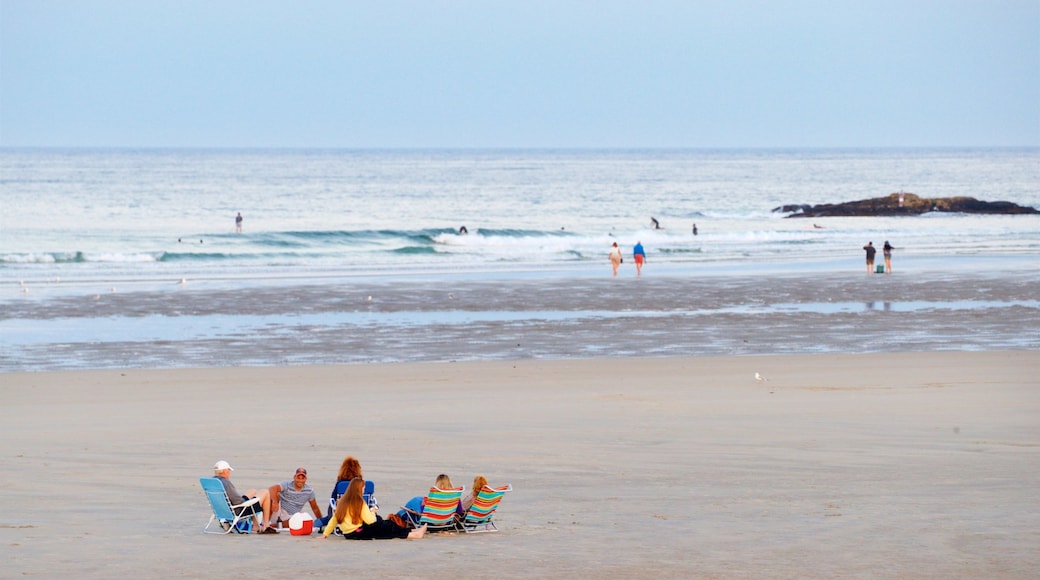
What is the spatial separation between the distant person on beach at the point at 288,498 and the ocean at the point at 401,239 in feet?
35.9

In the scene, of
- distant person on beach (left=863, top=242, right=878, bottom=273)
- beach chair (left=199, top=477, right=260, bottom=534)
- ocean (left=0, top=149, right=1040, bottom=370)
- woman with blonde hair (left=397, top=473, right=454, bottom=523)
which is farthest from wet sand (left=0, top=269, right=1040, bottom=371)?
woman with blonde hair (left=397, top=473, right=454, bottom=523)

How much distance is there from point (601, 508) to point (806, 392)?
722cm

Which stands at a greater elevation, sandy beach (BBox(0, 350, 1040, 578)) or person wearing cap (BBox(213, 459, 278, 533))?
person wearing cap (BBox(213, 459, 278, 533))

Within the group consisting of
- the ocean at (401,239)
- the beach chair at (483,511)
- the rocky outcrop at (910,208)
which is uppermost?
the beach chair at (483,511)

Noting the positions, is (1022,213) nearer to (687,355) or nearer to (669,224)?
(669,224)

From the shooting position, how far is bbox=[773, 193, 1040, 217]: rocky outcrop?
8131 centimetres

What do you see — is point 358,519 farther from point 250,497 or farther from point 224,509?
point 224,509

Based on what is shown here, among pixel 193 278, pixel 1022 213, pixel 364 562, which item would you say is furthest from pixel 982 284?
pixel 1022 213

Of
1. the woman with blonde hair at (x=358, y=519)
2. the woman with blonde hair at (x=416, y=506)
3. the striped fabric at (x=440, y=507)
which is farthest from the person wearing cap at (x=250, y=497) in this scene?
the striped fabric at (x=440, y=507)

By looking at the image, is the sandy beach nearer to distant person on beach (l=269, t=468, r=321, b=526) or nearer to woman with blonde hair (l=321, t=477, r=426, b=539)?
woman with blonde hair (l=321, t=477, r=426, b=539)

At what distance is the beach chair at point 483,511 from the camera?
34.7 feet

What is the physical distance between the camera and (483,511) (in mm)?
10648

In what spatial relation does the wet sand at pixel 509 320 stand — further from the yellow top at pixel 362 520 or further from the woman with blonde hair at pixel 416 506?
the yellow top at pixel 362 520

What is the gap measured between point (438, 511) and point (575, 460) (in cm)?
310
